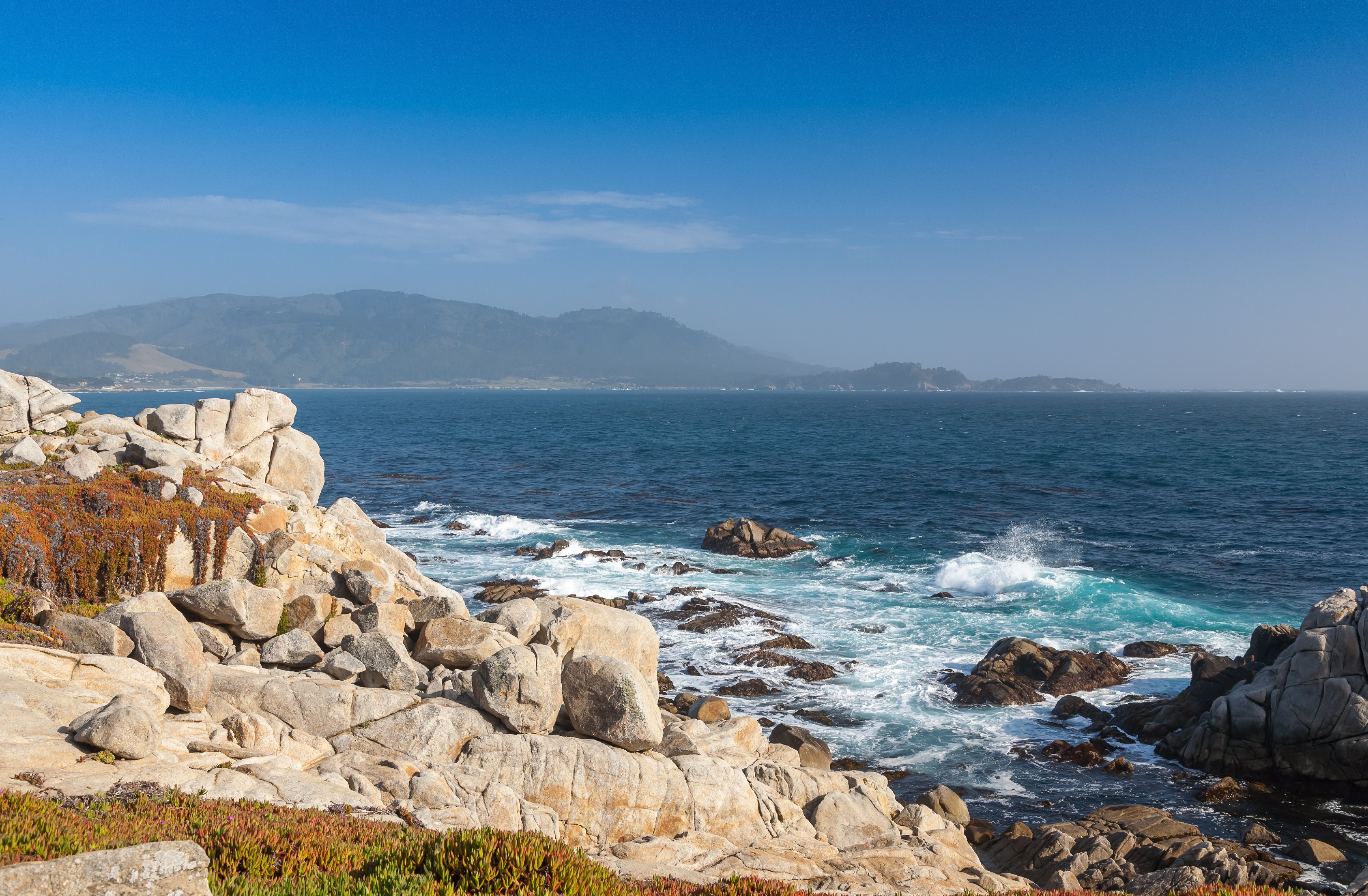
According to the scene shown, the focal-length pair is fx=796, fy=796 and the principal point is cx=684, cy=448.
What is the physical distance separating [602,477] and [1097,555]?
149ft

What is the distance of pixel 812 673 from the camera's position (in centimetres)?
3114

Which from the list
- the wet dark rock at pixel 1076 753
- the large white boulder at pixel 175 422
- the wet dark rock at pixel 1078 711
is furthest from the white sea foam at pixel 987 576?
the large white boulder at pixel 175 422

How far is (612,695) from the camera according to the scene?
54.4ft

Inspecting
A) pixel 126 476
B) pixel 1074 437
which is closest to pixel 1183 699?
pixel 126 476

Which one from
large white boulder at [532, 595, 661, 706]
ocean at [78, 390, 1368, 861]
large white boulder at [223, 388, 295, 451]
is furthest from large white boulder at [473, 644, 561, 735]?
large white boulder at [223, 388, 295, 451]

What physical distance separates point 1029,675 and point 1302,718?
860cm

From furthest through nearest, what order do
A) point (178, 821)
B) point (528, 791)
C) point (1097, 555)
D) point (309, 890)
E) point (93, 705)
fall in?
point (1097, 555) < point (528, 791) < point (93, 705) < point (178, 821) < point (309, 890)

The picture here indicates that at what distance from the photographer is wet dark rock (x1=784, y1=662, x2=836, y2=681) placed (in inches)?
1217

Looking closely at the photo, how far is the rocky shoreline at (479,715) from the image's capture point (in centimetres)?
1397

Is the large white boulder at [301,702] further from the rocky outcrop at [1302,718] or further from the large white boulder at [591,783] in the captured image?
the rocky outcrop at [1302,718]

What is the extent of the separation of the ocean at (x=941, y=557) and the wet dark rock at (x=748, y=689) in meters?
0.43

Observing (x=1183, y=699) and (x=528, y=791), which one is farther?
(x=1183, y=699)

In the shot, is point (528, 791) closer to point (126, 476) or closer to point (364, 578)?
point (364, 578)

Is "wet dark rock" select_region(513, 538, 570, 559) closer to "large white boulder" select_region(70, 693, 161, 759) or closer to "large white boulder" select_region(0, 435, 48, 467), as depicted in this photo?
"large white boulder" select_region(0, 435, 48, 467)
